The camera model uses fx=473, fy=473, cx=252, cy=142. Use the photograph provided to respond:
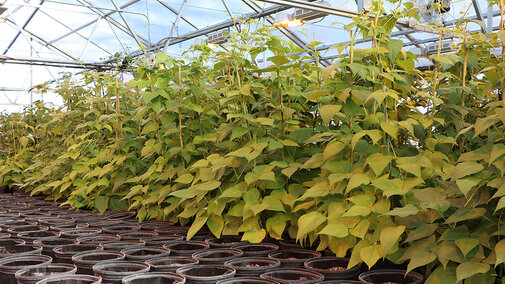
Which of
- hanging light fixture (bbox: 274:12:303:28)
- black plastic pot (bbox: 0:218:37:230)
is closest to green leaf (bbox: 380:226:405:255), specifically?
black plastic pot (bbox: 0:218:37:230)

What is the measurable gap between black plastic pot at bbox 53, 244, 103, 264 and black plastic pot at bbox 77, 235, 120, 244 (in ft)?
0.22

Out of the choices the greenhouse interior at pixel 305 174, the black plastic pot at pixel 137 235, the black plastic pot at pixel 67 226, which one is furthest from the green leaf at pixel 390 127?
the black plastic pot at pixel 67 226

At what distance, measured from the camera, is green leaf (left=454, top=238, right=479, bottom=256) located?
0.98 m

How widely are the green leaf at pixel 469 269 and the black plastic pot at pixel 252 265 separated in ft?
1.59

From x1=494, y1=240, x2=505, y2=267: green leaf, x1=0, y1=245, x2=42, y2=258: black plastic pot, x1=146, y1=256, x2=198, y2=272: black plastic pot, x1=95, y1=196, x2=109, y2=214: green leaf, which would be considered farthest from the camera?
x1=95, y1=196, x2=109, y2=214: green leaf

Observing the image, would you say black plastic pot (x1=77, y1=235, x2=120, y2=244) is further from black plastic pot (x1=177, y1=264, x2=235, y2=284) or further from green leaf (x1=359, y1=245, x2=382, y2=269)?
green leaf (x1=359, y1=245, x2=382, y2=269)

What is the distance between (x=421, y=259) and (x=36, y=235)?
4.66 ft

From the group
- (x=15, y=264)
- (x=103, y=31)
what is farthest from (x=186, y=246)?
(x=103, y=31)

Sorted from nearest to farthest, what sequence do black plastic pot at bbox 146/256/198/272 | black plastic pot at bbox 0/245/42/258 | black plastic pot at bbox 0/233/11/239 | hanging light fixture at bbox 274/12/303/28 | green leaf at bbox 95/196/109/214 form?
black plastic pot at bbox 146/256/198/272, black plastic pot at bbox 0/245/42/258, black plastic pot at bbox 0/233/11/239, green leaf at bbox 95/196/109/214, hanging light fixture at bbox 274/12/303/28

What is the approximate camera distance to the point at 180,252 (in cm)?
150

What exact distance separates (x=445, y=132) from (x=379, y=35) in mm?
364

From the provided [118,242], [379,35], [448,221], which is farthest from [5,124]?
[448,221]

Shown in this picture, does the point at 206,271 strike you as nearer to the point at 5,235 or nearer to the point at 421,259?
the point at 421,259

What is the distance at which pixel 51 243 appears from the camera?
1.66 metres
